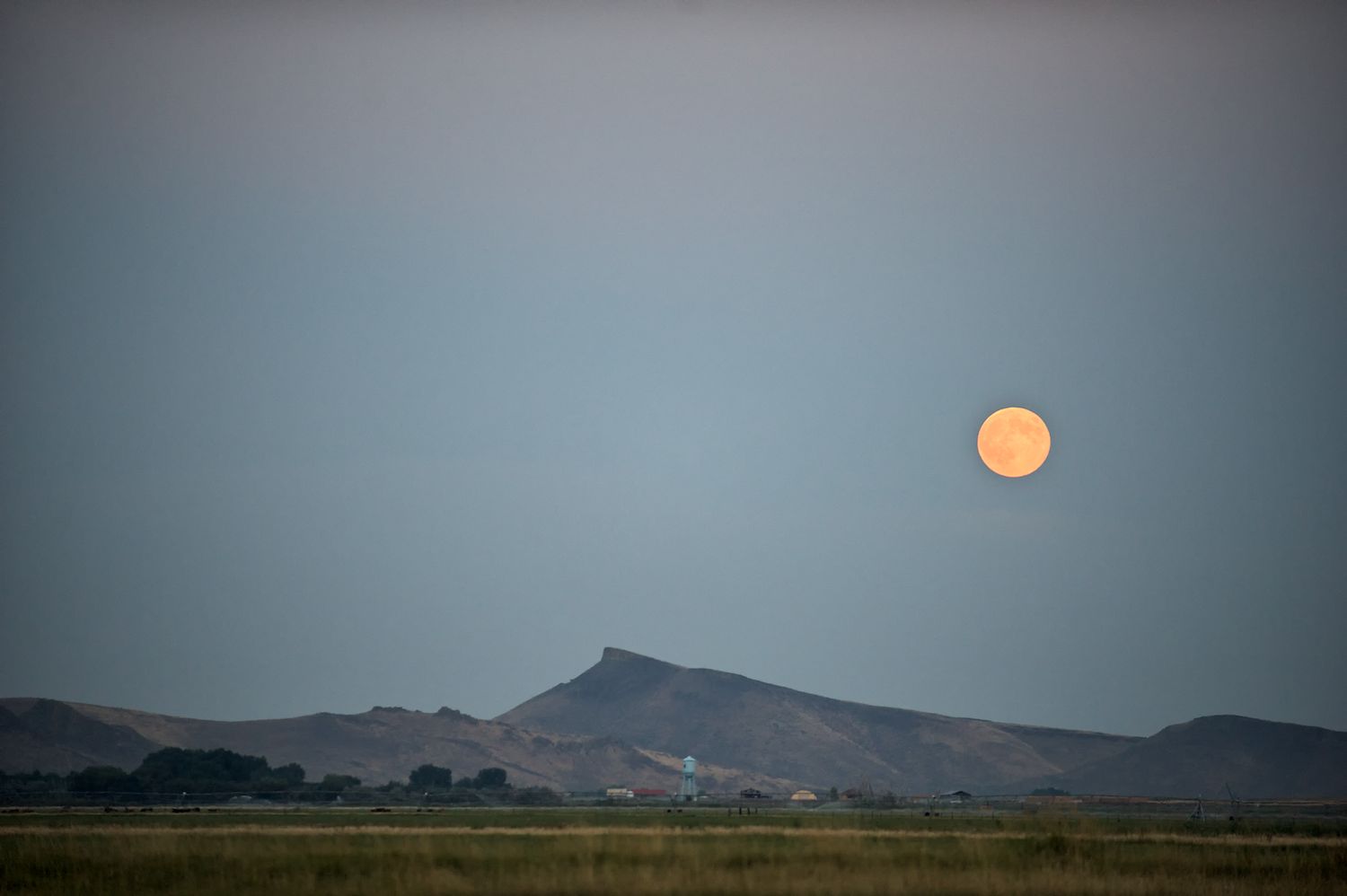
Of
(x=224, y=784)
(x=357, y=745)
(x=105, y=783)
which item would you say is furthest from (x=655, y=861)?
(x=357, y=745)

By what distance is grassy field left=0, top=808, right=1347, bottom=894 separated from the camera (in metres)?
31.8

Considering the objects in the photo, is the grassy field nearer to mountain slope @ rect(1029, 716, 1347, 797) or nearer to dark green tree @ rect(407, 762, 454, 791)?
dark green tree @ rect(407, 762, 454, 791)

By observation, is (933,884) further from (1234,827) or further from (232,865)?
(1234,827)

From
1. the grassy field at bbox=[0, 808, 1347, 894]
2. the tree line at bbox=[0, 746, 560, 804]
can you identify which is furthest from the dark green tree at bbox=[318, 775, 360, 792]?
the grassy field at bbox=[0, 808, 1347, 894]

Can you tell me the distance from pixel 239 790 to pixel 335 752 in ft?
255

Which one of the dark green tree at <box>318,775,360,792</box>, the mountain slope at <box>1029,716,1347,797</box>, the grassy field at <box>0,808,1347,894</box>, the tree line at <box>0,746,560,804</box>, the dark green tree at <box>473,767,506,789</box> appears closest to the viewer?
the grassy field at <box>0,808,1347,894</box>

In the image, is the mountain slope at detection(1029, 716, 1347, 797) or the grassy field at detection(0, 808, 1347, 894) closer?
the grassy field at detection(0, 808, 1347, 894)

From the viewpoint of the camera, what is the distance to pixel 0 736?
164 metres

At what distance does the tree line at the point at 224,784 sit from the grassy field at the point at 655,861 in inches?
1819

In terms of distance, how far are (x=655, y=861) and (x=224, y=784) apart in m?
84.2

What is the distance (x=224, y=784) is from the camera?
110125 millimetres

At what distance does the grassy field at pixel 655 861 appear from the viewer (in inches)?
1251

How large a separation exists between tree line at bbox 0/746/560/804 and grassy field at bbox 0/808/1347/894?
Result: 46209mm

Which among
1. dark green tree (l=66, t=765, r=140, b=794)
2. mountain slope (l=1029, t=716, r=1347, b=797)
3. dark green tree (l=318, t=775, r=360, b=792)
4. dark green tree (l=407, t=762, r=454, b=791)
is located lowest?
dark green tree (l=66, t=765, r=140, b=794)
